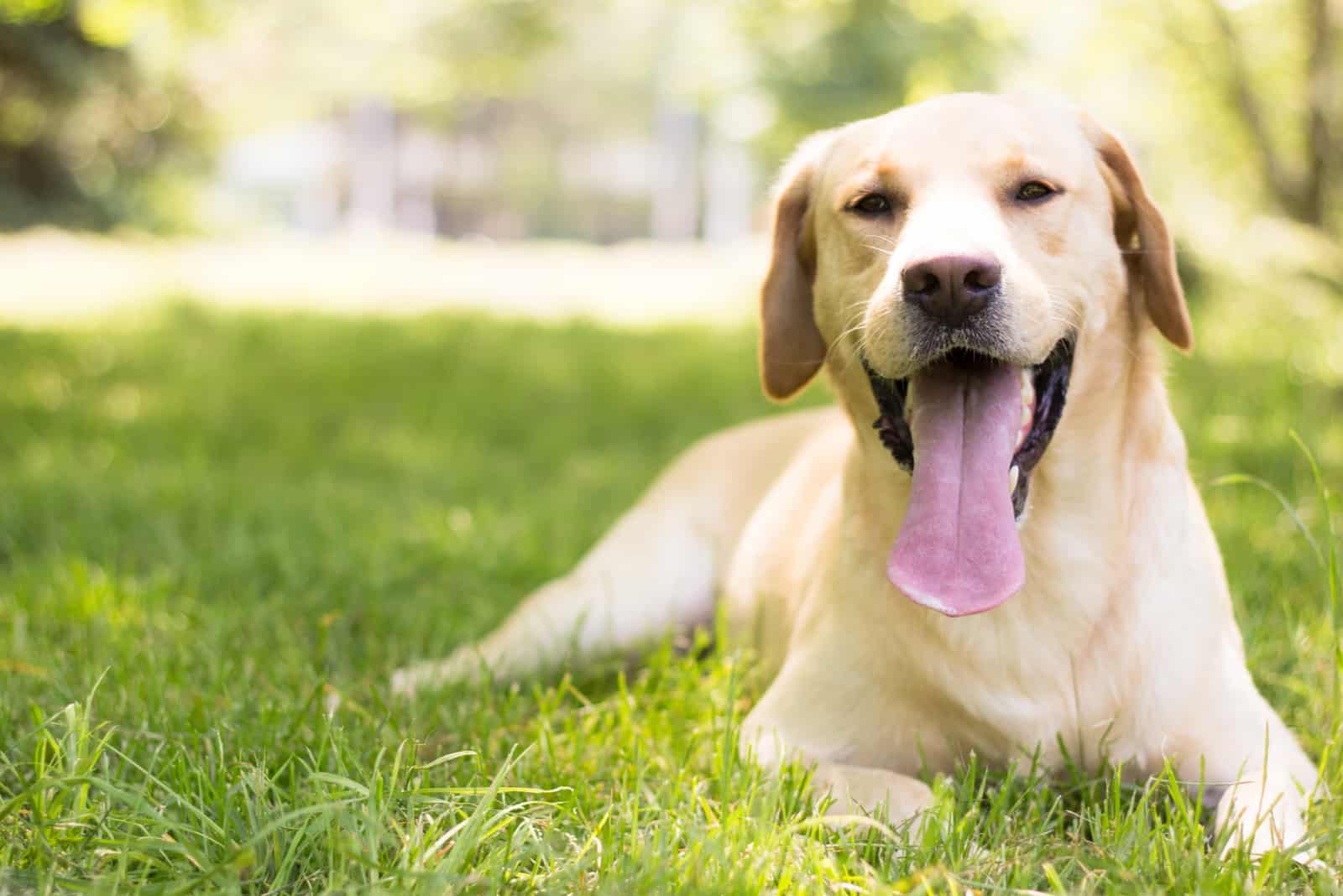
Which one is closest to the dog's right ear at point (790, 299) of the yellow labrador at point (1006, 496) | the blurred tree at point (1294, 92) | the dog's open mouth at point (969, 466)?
the yellow labrador at point (1006, 496)

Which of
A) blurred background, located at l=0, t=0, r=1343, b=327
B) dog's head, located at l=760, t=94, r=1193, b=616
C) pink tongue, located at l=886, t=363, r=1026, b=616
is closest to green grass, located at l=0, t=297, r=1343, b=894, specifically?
pink tongue, located at l=886, t=363, r=1026, b=616

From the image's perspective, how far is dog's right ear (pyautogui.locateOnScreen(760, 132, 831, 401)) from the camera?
9.55 feet

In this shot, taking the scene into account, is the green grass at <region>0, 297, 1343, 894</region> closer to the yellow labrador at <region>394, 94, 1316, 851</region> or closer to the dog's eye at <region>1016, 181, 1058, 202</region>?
the yellow labrador at <region>394, 94, 1316, 851</region>

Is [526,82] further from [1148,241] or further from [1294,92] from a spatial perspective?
[1148,241]

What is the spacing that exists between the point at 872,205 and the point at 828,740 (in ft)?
3.62

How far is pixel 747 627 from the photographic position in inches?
137

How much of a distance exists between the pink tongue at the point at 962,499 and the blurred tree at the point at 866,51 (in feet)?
35.4

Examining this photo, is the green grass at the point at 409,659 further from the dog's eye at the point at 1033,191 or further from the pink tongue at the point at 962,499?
the dog's eye at the point at 1033,191

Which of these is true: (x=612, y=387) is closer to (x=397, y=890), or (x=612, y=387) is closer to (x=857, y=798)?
(x=857, y=798)

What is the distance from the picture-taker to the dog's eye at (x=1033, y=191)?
8.07 ft

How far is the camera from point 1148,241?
2.60 meters

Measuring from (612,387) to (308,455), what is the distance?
7.32 ft

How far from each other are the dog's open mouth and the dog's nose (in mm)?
194

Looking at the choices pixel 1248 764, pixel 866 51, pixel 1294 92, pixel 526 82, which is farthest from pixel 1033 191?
pixel 526 82
